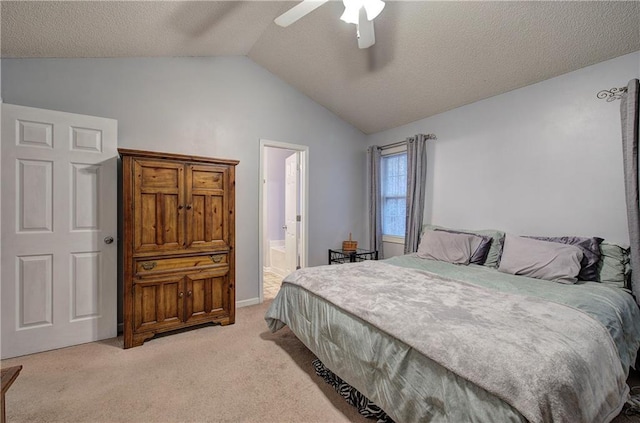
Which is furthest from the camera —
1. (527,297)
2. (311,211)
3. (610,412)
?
(311,211)

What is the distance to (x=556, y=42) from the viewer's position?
220 centimetres

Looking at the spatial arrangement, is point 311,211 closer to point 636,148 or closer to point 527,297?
point 527,297

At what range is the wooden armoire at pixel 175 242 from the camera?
2.35 meters

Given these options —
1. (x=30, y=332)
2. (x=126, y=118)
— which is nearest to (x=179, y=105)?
(x=126, y=118)

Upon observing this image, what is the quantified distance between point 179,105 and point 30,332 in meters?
2.33

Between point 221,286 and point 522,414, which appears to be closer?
point 522,414

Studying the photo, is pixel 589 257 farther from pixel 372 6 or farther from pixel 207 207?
pixel 207 207

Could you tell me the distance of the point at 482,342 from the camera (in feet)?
3.78

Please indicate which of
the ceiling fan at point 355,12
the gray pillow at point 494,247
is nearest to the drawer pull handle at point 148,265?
the ceiling fan at point 355,12

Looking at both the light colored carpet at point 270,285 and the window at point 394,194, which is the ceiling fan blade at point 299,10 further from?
the light colored carpet at point 270,285

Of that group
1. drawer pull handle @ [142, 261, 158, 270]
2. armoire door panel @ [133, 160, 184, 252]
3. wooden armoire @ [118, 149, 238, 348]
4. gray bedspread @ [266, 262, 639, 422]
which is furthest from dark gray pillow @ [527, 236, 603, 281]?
drawer pull handle @ [142, 261, 158, 270]

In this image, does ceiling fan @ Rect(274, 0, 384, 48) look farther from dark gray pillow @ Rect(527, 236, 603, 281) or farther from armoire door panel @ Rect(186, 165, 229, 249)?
dark gray pillow @ Rect(527, 236, 603, 281)

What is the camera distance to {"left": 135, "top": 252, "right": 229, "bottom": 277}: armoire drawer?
240cm

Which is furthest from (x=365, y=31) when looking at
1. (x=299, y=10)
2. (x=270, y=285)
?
(x=270, y=285)
